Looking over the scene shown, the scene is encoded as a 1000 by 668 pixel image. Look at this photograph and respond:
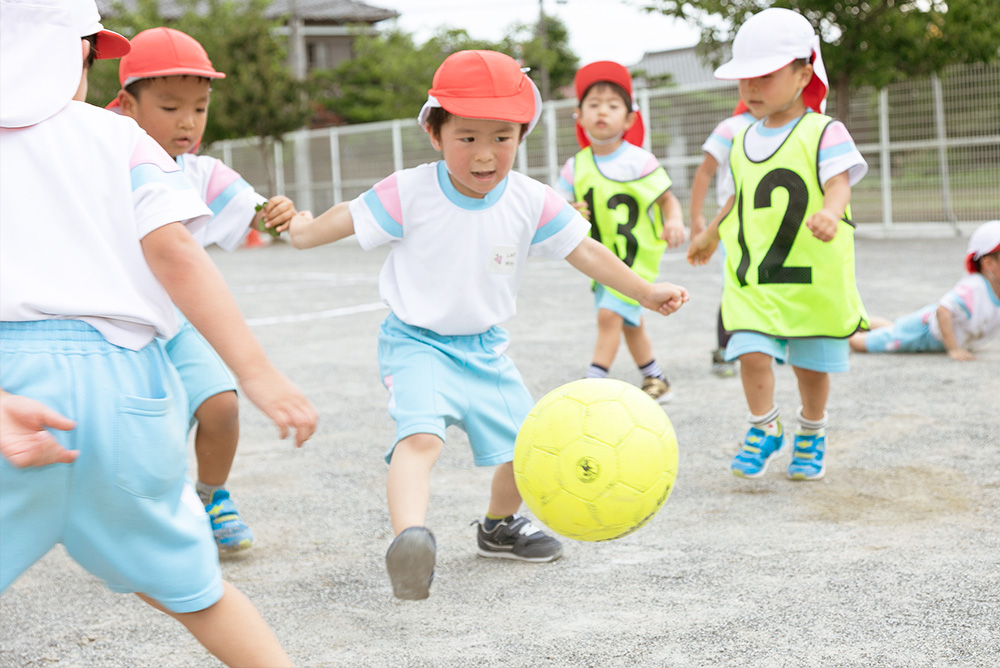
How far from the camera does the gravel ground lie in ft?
8.91

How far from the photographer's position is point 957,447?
4.54 meters

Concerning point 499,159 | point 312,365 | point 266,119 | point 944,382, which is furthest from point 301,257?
point 499,159

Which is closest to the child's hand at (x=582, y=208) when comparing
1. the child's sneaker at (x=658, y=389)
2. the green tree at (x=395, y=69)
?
the child's sneaker at (x=658, y=389)

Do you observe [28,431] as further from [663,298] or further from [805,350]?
[805,350]

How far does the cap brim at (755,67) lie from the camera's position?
165 inches

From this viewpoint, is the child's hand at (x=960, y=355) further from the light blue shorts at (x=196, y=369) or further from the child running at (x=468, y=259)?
the light blue shorts at (x=196, y=369)

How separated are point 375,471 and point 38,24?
2.97m

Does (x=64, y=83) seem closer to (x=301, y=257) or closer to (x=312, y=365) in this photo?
(x=312, y=365)

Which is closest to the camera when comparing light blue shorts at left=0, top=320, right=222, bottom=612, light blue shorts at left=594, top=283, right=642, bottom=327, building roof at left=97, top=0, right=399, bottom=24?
light blue shorts at left=0, top=320, right=222, bottom=612

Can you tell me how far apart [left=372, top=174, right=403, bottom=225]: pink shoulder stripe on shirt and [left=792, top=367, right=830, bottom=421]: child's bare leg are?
194 cm

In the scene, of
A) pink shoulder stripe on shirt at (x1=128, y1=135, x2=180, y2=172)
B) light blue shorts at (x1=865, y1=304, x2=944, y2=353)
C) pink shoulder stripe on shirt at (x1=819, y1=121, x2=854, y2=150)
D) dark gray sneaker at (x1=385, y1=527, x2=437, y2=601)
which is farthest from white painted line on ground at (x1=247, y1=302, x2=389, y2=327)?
pink shoulder stripe on shirt at (x1=128, y1=135, x2=180, y2=172)

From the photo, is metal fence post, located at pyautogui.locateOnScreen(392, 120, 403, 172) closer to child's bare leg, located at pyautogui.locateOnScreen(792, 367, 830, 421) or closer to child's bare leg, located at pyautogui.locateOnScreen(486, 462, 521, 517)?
child's bare leg, located at pyautogui.locateOnScreen(792, 367, 830, 421)

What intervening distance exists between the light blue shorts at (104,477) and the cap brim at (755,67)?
2922mm

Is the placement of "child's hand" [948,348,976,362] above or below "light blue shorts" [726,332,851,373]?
below
